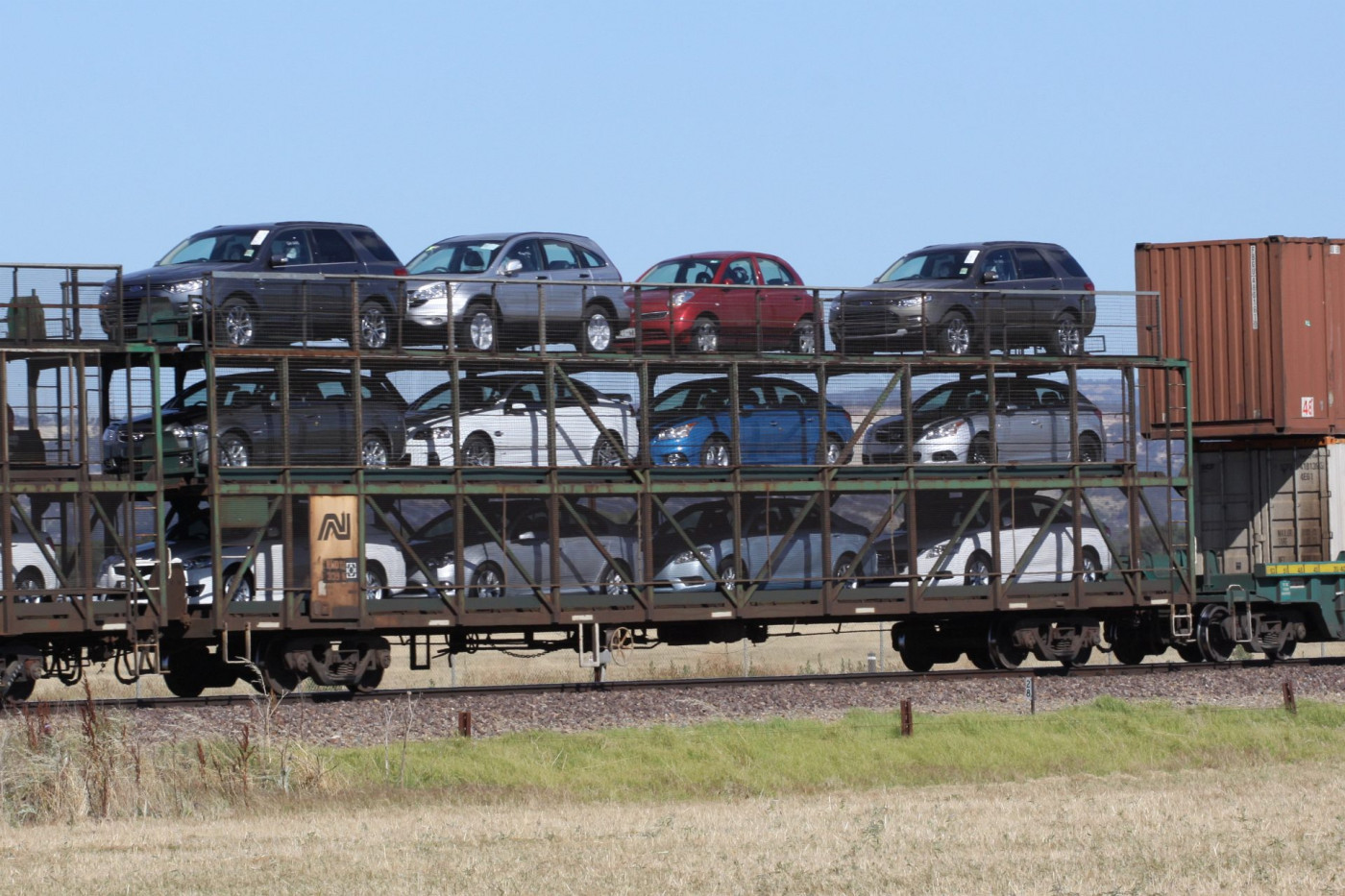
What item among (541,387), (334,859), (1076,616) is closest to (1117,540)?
(1076,616)

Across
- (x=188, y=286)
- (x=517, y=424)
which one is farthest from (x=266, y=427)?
(x=517, y=424)

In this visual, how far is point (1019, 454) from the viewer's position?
26703 millimetres

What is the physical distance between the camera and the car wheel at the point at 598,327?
976 inches

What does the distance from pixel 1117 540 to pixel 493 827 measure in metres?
14.9

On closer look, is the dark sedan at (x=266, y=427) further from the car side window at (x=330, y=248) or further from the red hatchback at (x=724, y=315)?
the red hatchback at (x=724, y=315)

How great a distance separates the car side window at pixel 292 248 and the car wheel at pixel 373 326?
1828 millimetres

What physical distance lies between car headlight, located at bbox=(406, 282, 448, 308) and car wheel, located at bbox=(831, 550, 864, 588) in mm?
6330

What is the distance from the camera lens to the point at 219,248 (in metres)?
25.0

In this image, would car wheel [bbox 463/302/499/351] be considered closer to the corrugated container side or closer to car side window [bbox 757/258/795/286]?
car side window [bbox 757/258/795/286]

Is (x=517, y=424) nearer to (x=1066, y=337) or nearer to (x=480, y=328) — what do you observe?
(x=480, y=328)

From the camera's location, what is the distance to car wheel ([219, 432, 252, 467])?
75.1ft

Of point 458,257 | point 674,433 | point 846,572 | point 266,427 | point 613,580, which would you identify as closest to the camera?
point 266,427

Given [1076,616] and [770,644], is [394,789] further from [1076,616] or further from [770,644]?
[770,644]

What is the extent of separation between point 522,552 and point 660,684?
8.00ft
